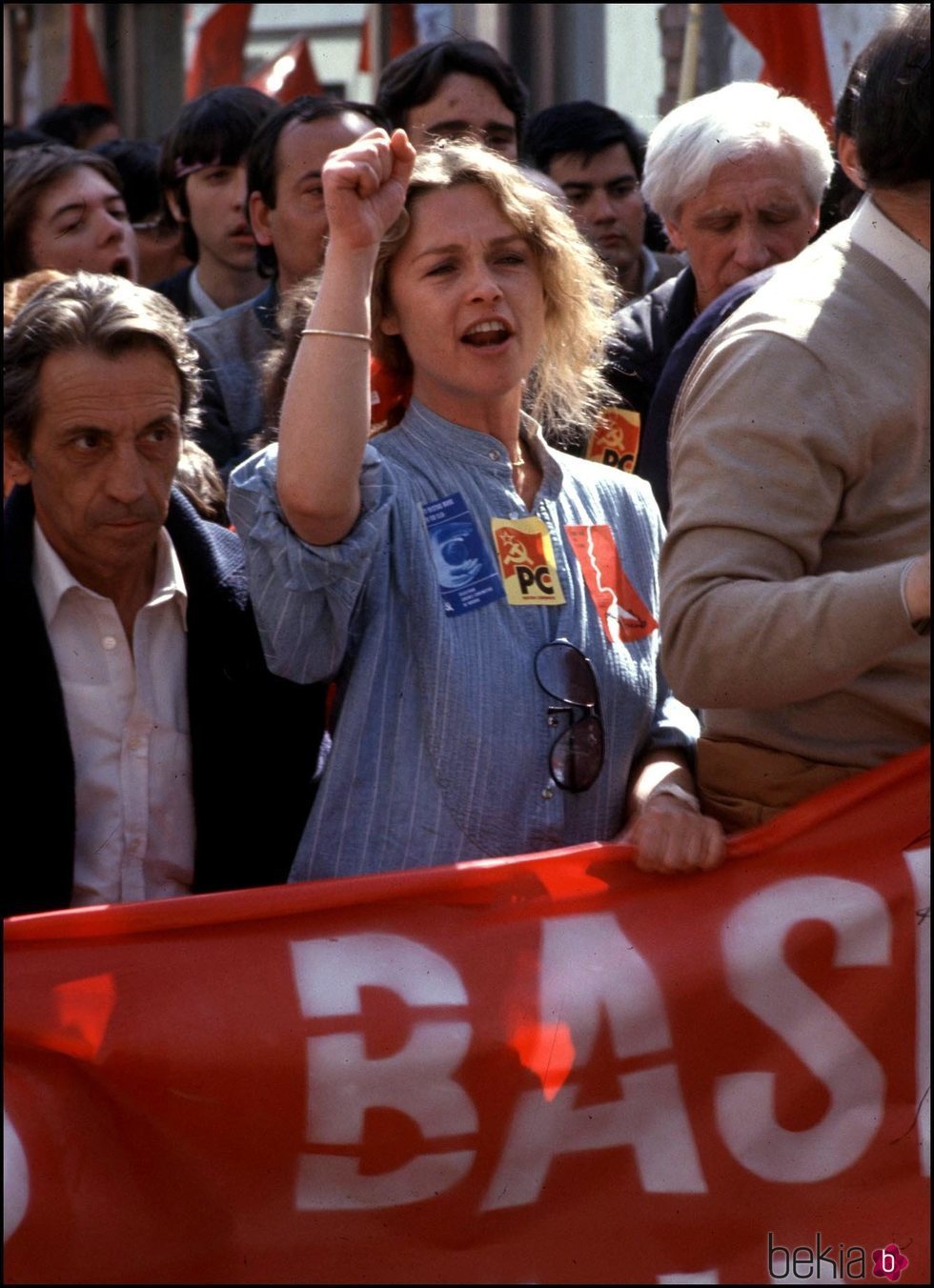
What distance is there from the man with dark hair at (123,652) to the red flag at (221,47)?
9.43 m

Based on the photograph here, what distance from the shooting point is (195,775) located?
2750 mm

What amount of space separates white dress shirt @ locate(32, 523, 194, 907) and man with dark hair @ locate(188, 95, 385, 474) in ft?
3.83

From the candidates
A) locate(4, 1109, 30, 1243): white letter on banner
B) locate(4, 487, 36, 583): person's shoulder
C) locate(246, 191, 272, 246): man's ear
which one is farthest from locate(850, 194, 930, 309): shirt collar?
locate(246, 191, 272, 246): man's ear

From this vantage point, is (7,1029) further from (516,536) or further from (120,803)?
(516,536)

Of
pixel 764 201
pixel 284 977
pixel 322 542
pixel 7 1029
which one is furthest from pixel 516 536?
pixel 764 201

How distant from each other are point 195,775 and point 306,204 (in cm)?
A: 205

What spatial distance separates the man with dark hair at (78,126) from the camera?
324 inches

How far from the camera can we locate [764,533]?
222cm

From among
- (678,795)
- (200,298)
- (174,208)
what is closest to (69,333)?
(678,795)

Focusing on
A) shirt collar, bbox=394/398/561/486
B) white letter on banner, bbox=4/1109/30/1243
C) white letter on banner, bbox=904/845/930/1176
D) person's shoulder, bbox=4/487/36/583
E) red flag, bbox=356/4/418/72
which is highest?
red flag, bbox=356/4/418/72

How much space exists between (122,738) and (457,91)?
289cm

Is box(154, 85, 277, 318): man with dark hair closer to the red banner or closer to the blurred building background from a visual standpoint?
the blurred building background

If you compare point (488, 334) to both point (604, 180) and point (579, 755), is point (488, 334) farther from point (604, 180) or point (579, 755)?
point (604, 180)

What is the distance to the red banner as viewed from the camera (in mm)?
2268
